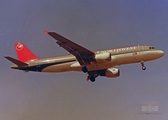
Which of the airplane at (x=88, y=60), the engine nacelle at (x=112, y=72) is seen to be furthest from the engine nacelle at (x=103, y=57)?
the engine nacelle at (x=112, y=72)

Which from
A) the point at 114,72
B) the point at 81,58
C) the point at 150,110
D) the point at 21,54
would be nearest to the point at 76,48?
the point at 81,58

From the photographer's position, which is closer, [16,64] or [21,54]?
[16,64]

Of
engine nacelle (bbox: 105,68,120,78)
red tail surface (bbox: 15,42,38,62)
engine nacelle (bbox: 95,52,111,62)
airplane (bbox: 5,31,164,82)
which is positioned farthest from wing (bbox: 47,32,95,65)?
red tail surface (bbox: 15,42,38,62)

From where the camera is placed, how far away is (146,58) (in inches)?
380

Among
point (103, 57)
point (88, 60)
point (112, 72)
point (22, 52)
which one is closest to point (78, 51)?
point (88, 60)

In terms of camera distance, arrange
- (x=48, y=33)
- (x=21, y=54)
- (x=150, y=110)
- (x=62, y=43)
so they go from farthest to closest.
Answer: (x=21, y=54)
(x=62, y=43)
(x=48, y=33)
(x=150, y=110)

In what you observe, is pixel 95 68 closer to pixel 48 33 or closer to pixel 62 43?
pixel 62 43

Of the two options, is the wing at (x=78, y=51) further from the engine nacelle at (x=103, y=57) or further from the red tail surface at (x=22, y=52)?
the red tail surface at (x=22, y=52)

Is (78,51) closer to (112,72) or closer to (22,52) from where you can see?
(112,72)

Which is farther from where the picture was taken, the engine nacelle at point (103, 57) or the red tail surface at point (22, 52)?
the red tail surface at point (22, 52)

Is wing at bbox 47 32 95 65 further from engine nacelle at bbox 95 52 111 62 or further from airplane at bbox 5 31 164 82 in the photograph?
engine nacelle at bbox 95 52 111 62

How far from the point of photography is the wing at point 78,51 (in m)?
9.28

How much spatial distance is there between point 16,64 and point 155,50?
453cm

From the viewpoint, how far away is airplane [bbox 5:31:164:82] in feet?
31.3
